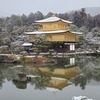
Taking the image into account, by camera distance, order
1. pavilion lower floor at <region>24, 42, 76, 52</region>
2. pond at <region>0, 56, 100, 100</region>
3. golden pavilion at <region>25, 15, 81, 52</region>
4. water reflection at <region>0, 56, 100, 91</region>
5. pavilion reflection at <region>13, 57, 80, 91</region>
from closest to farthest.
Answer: pond at <region>0, 56, 100, 100</region>, pavilion reflection at <region>13, 57, 80, 91</region>, water reflection at <region>0, 56, 100, 91</region>, pavilion lower floor at <region>24, 42, 76, 52</region>, golden pavilion at <region>25, 15, 81, 52</region>

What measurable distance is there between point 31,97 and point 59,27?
90.8ft

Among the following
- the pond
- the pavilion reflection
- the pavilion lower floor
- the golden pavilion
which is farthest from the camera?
the golden pavilion

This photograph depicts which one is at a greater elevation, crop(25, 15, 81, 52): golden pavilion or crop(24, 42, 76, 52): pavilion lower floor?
crop(25, 15, 81, 52): golden pavilion

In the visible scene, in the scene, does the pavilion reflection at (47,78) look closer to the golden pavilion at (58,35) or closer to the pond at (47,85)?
the pond at (47,85)

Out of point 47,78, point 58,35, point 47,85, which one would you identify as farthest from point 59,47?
point 47,85

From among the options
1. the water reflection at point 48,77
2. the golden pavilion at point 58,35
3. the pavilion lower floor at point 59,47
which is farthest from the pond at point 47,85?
the golden pavilion at point 58,35

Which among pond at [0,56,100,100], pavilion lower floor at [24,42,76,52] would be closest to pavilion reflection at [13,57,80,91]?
pond at [0,56,100,100]

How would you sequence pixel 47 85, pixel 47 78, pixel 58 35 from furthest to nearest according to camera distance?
pixel 58 35 < pixel 47 78 < pixel 47 85

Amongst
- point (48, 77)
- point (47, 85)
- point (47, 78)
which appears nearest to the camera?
point (47, 85)

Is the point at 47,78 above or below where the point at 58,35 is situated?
below

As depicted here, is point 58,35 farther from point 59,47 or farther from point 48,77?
point 48,77

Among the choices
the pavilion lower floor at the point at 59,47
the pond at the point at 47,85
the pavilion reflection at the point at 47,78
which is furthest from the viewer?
the pavilion lower floor at the point at 59,47

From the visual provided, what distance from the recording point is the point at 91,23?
6125 cm

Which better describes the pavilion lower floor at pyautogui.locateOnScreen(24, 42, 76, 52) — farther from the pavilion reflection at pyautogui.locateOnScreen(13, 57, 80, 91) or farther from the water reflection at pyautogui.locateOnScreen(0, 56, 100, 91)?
the pavilion reflection at pyautogui.locateOnScreen(13, 57, 80, 91)
